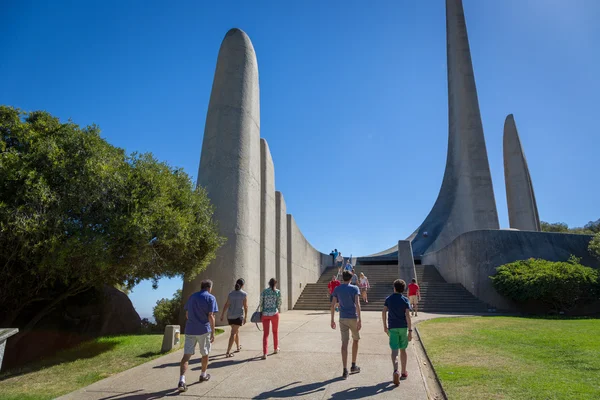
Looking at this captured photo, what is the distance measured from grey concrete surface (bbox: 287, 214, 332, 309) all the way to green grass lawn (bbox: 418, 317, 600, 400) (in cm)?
864

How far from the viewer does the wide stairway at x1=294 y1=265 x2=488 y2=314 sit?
17.0 meters

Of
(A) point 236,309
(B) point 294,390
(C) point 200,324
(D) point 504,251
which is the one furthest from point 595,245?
(C) point 200,324

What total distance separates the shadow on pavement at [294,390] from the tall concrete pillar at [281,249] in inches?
454

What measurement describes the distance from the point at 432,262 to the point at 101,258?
22.5m

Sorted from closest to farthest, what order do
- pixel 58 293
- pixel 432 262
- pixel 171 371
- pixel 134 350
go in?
pixel 171 371 → pixel 134 350 → pixel 58 293 → pixel 432 262

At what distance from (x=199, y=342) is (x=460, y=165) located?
29764mm

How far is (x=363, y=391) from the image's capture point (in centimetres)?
509

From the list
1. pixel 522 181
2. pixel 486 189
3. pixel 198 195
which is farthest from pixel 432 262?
pixel 198 195

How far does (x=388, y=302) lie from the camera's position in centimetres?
578

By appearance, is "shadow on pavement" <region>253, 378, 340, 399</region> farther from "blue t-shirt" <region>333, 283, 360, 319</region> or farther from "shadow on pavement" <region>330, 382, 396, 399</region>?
"blue t-shirt" <region>333, 283, 360, 319</region>

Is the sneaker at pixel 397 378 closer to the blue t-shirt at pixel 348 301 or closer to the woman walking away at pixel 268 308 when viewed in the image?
the blue t-shirt at pixel 348 301

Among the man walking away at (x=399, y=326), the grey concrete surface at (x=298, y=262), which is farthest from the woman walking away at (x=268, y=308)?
the grey concrete surface at (x=298, y=262)

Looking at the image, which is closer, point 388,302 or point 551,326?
point 388,302

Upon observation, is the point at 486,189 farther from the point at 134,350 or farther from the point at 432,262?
the point at 134,350
